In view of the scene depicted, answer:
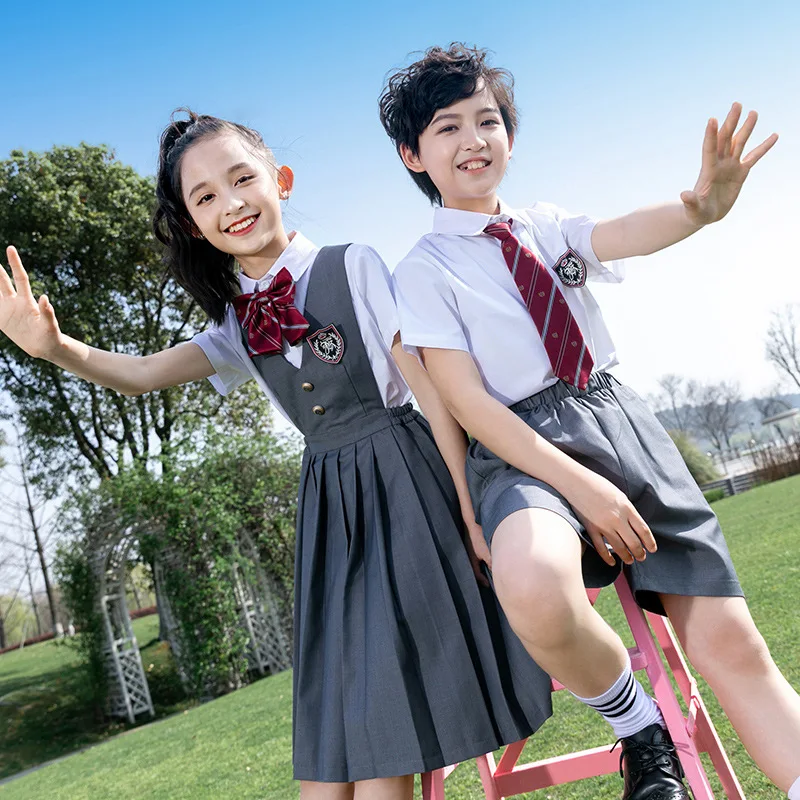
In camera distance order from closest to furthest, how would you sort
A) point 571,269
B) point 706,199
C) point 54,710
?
1. point 706,199
2. point 571,269
3. point 54,710

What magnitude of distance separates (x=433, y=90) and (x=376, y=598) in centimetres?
118

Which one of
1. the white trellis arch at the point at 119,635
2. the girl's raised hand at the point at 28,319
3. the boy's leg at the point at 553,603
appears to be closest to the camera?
the boy's leg at the point at 553,603

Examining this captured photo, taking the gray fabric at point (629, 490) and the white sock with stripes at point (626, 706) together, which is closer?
the white sock with stripes at point (626, 706)

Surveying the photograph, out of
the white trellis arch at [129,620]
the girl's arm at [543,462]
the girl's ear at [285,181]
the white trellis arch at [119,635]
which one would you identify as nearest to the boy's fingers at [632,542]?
the girl's arm at [543,462]

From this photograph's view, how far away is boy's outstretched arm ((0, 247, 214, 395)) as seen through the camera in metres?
1.88

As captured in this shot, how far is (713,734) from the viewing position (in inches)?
69.5

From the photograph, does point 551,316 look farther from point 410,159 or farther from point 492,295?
point 410,159

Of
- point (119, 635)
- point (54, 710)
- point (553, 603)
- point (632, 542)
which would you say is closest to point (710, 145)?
point (632, 542)

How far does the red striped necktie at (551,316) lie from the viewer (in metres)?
1.62

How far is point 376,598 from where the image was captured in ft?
5.52

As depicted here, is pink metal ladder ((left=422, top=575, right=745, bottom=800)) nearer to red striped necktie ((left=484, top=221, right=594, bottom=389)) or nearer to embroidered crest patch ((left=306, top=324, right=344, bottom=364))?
red striped necktie ((left=484, top=221, right=594, bottom=389))

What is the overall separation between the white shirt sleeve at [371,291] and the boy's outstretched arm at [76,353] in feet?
1.56

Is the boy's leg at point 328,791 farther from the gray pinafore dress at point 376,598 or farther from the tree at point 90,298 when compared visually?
the tree at point 90,298

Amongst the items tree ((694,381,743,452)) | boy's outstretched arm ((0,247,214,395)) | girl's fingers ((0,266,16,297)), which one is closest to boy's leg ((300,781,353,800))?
boy's outstretched arm ((0,247,214,395))
